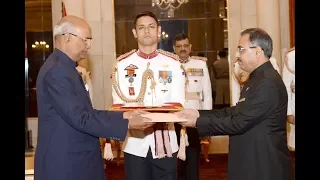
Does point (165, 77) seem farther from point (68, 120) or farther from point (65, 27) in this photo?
point (68, 120)

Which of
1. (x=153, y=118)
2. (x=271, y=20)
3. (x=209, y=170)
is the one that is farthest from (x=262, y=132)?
(x=271, y=20)

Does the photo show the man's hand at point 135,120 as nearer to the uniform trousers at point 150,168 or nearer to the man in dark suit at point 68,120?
the man in dark suit at point 68,120

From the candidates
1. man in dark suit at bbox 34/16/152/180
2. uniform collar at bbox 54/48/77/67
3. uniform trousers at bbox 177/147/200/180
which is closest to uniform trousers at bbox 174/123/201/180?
uniform trousers at bbox 177/147/200/180

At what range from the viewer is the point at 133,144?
385cm

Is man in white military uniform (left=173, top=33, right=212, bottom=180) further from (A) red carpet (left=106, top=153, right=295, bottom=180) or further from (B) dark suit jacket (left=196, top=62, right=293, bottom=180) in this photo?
(B) dark suit jacket (left=196, top=62, right=293, bottom=180)

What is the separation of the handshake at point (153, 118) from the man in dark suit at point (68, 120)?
6 cm

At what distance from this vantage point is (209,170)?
7242mm

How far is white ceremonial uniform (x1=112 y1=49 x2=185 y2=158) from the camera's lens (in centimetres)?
391

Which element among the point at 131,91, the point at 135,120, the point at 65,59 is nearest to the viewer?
the point at 65,59

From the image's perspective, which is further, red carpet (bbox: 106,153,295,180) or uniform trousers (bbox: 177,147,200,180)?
red carpet (bbox: 106,153,295,180)

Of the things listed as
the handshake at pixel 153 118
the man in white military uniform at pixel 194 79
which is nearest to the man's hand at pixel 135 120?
the handshake at pixel 153 118

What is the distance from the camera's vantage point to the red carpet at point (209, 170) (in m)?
6.75

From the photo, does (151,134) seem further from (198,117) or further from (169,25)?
(169,25)

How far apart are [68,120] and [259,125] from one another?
3.41ft
